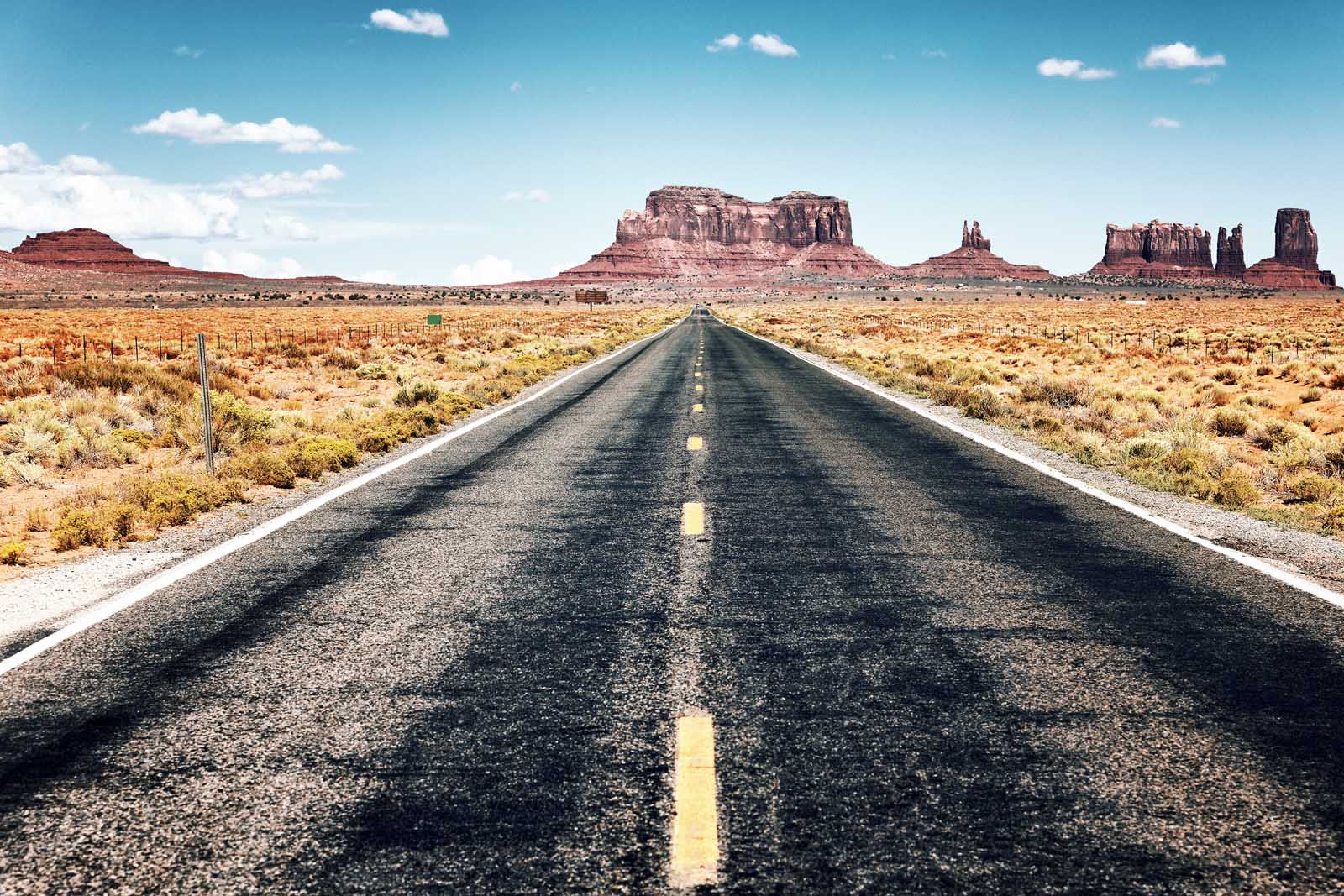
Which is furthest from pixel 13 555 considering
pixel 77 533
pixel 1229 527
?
pixel 1229 527

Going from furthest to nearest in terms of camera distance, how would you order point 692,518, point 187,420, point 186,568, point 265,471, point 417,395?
point 417,395
point 187,420
point 265,471
point 692,518
point 186,568

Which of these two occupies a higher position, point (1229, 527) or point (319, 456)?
point (319, 456)

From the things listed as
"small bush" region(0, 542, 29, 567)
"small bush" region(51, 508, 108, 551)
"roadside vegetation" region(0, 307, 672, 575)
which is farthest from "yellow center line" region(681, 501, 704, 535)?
"small bush" region(0, 542, 29, 567)

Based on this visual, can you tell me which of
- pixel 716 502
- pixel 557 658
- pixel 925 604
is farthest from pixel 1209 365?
pixel 557 658

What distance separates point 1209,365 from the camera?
31312mm

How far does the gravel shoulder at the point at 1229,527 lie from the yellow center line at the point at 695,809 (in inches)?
193

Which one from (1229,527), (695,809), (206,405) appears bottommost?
(1229,527)

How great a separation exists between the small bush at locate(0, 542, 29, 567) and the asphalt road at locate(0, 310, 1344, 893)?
1.83 metres

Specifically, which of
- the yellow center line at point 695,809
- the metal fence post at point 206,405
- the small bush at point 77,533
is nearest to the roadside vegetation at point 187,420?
the small bush at point 77,533

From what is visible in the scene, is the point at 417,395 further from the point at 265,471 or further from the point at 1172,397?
the point at 1172,397

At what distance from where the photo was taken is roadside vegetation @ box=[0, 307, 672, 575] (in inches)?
358

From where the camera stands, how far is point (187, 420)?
51.5 feet

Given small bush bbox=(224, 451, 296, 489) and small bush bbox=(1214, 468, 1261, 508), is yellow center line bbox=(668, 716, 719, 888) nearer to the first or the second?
small bush bbox=(224, 451, 296, 489)

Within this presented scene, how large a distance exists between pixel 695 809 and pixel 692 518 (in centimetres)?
512
